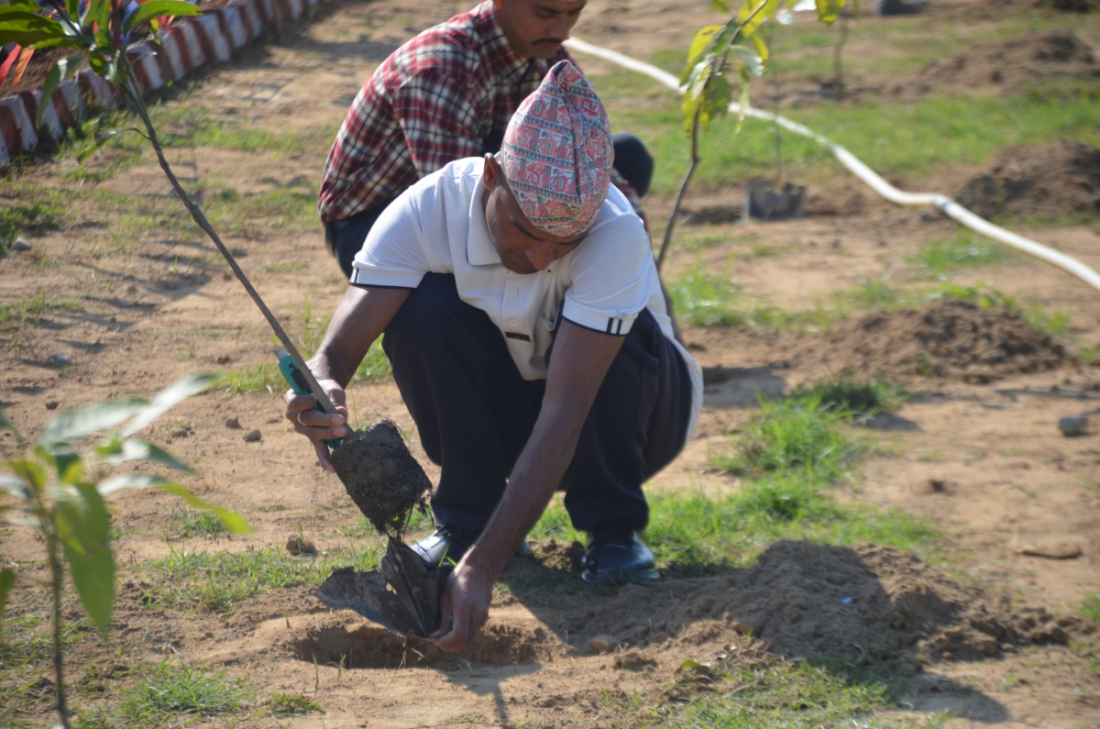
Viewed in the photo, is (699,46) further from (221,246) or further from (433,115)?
(221,246)

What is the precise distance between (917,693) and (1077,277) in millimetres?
3493

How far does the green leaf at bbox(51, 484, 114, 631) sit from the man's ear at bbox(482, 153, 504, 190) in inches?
51.0

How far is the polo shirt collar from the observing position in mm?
2234

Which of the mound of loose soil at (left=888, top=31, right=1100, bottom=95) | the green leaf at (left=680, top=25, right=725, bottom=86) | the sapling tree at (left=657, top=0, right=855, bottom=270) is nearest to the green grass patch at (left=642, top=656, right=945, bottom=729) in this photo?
the sapling tree at (left=657, top=0, right=855, bottom=270)

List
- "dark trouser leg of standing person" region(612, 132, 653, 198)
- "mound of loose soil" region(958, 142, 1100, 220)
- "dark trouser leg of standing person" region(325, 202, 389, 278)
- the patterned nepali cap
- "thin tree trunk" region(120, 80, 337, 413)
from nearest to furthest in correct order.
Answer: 1. "thin tree trunk" region(120, 80, 337, 413)
2. the patterned nepali cap
3. "dark trouser leg of standing person" region(325, 202, 389, 278)
4. "dark trouser leg of standing person" region(612, 132, 653, 198)
5. "mound of loose soil" region(958, 142, 1100, 220)

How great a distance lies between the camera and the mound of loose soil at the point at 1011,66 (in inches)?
324

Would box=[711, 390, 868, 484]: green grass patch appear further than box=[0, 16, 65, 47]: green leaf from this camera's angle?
Yes

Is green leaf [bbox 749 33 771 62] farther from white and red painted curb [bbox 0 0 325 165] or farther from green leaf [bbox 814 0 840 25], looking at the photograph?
white and red painted curb [bbox 0 0 325 165]

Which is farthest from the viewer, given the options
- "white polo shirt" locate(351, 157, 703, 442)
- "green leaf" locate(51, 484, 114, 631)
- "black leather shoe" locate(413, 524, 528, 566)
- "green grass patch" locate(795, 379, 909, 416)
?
"green grass patch" locate(795, 379, 909, 416)

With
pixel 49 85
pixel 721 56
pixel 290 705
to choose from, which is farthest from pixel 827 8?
pixel 290 705

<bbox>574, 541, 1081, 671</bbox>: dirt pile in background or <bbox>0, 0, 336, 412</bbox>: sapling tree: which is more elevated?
<bbox>0, 0, 336, 412</bbox>: sapling tree

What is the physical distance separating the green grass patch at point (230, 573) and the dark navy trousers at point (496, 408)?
33cm

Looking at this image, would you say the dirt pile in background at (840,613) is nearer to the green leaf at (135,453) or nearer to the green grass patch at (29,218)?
the green leaf at (135,453)

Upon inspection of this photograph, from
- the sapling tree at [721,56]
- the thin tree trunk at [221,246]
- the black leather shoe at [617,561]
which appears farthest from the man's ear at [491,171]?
the sapling tree at [721,56]
